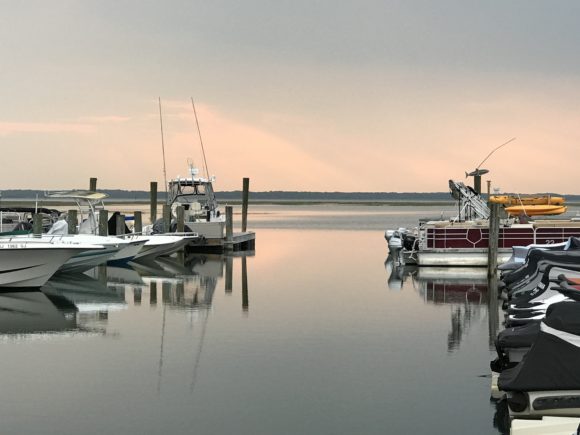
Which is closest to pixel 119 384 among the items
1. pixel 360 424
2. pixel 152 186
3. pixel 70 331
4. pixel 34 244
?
pixel 360 424

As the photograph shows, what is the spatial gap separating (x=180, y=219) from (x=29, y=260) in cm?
1731

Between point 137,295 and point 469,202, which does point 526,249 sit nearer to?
point 137,295

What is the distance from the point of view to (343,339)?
20078 mm

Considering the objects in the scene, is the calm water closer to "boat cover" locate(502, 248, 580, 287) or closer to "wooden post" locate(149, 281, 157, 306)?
"wooden post" locate(149, 281, 157, 306)

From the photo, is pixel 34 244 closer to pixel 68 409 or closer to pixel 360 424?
pixel 68 409

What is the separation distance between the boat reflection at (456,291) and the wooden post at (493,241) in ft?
1.55

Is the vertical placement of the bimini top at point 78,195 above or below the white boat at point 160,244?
above

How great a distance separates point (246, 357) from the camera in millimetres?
17891

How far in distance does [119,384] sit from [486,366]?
666cm

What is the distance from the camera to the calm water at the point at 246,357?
43.4 feet

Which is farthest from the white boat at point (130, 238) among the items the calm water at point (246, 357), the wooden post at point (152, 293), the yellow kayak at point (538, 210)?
the yellow kayak at point (538, 210)

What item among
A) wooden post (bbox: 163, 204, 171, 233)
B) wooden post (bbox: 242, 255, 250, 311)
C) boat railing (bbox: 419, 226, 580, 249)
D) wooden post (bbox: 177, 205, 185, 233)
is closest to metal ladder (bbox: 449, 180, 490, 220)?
boat railing (bbox: 419, 226, 580, 249)

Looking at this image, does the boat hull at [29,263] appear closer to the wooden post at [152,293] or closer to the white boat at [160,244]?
the wooden post at [152,293]

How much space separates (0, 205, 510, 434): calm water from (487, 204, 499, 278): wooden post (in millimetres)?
1945
